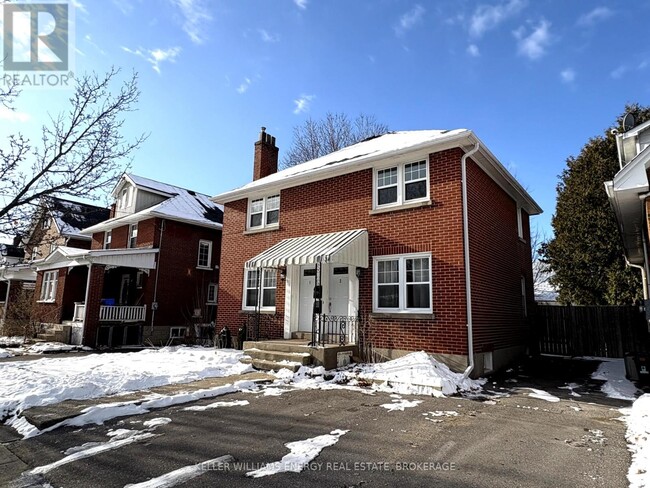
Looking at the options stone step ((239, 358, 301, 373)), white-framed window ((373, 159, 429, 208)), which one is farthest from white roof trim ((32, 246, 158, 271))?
white-framed window ((373, 159, 429, 208))

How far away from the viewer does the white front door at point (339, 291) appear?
11922mm

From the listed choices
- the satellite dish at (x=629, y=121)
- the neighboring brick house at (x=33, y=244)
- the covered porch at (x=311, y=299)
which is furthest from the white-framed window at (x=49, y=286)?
the satellite dish at (x=629, y=121)

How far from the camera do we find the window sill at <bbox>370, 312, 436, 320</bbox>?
10030mm

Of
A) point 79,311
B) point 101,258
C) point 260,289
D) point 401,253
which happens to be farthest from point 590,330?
point 79,311

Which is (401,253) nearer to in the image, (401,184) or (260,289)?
(401,184)

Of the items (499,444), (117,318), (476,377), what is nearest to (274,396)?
(499,444)

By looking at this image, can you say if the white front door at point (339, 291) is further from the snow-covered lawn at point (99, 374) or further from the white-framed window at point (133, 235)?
the white-framed window at point (133, 235)

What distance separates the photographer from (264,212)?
Result: 48.7ft

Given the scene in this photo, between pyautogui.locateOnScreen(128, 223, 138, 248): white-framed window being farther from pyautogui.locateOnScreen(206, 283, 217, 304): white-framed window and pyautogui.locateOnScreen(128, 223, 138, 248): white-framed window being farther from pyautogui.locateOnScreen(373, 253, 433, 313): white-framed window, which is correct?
pyautogui.locateOnScreen(373, 253, 433, 313): white-framed window

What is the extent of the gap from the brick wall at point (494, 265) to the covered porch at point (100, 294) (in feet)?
51.3

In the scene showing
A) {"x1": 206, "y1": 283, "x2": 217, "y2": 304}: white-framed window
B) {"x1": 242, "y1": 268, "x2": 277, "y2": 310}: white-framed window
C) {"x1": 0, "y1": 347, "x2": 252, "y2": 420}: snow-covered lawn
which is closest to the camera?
{"x1": 0, "y1": 347, "x2": 252, "y2": 420}: snow-covered lawn

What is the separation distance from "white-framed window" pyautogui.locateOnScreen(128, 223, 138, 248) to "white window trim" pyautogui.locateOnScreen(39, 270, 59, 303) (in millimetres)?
3925

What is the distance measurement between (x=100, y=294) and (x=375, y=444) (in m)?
16.2

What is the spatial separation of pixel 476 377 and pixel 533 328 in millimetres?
7186
